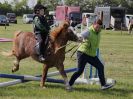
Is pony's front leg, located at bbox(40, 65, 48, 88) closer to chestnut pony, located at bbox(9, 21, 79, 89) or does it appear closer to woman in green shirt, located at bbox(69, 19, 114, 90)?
chestnut pony, located at bbox(9, 21, 79, 89)

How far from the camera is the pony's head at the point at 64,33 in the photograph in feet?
37.5

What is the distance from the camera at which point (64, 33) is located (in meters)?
11.6

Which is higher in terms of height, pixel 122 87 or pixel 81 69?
pixel 81 69

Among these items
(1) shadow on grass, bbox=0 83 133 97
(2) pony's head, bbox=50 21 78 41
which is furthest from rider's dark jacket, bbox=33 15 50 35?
(1) shadow on grass, bbox=0 83 133 97

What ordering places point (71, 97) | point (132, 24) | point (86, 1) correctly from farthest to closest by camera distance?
point (86, 1) → point (132, 24) → point (71, 97)

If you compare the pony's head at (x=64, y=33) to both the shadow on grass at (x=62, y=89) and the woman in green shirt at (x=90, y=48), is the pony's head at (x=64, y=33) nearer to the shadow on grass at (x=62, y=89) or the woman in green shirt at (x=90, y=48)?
the woman in green shirt at (x=90, y=48)

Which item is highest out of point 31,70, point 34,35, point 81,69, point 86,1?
point 34,35

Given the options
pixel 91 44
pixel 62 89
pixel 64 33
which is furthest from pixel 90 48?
pixel 62 89

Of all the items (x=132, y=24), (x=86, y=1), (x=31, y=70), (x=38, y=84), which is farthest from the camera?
(x=86, y=1)

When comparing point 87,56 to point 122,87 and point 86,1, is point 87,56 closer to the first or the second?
point 122,87

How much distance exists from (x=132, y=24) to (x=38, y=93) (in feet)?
130

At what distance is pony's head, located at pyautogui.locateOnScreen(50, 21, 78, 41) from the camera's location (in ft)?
37.5

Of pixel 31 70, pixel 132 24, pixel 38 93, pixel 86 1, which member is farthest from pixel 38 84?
pixel 86 1

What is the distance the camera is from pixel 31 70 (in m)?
16.0
